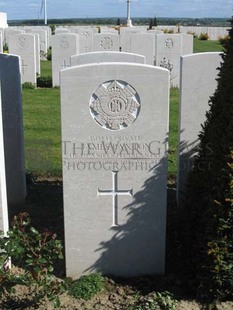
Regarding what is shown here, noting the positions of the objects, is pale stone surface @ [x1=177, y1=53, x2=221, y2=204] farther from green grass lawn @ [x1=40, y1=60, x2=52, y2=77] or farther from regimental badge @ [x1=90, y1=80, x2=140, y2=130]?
green grass lawn @ [x1=40, y1=60, x2=52, y2=77]

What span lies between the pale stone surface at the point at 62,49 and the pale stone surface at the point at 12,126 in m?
8.94

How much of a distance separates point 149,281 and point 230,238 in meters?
0.91

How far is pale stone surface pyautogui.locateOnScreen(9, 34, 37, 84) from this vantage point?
14609mm

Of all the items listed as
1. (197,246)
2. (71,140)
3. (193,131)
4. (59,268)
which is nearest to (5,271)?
(59,268)

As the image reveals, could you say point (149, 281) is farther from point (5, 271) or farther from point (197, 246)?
point (5, 271)

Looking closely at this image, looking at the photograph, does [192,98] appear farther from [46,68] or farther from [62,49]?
[46,68]

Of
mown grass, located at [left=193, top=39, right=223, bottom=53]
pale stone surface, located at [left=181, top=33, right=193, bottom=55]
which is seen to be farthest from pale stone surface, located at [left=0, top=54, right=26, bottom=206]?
mown grass, located at [left=193, top=39, right=223, bottom=53]

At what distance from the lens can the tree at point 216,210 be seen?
11.7ft

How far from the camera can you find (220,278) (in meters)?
3.59

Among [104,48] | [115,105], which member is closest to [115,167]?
[115,105]

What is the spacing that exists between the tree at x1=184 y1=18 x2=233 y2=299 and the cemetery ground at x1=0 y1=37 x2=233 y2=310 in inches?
8.0

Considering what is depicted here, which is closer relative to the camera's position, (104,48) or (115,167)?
(115,167)

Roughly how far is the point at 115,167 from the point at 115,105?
19.9 inches

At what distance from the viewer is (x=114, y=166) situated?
13.3ft
